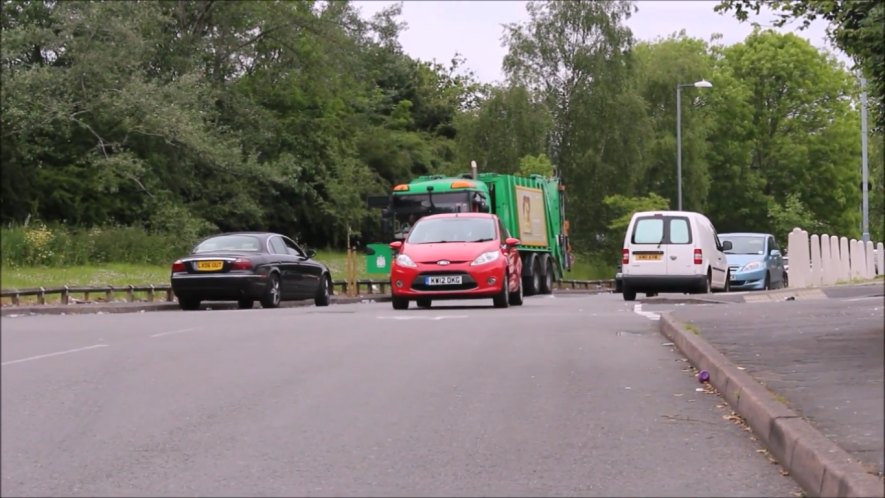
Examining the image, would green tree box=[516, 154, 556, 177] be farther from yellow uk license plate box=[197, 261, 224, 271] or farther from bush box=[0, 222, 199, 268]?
bush box=[0, 222, 199, 268]

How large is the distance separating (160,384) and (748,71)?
2931 inches

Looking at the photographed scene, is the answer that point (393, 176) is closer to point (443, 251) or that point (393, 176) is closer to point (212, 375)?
point (443, 251)

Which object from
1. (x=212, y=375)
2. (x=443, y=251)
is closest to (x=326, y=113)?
(x=443, y=251)

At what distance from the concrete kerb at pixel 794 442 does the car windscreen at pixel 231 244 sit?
9754 mm

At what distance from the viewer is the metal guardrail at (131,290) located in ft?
13.9

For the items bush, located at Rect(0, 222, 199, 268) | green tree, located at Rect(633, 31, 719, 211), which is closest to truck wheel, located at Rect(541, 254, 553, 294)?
bush, located at Rect(0, 222, 199, 268)

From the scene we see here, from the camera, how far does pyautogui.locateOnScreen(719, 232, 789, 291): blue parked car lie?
105 ft

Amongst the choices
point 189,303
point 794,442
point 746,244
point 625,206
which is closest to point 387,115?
point 625,206

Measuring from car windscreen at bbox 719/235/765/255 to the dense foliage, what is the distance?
531cm

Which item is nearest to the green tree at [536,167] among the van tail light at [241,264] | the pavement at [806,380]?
the van tail light at [241,264]

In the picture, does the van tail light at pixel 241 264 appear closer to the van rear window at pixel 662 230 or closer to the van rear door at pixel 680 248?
the van rear window at pixel 662 230

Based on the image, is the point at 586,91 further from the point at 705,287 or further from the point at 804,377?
the point at 804,377

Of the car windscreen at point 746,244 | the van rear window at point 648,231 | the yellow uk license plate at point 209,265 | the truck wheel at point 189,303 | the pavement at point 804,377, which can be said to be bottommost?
the pavement at point 804,377

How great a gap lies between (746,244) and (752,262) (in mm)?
1009
